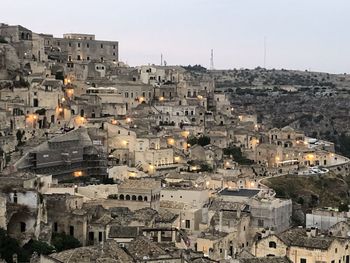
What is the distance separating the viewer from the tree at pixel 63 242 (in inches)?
1617

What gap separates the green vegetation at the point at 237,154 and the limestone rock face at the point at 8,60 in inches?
906

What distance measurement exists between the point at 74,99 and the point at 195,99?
685 inches

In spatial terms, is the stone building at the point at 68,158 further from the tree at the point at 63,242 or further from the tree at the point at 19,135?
the tree at the point at 63,242

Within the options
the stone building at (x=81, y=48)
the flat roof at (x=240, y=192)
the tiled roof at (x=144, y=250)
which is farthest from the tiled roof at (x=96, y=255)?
the stone building at (x=81, y=48)

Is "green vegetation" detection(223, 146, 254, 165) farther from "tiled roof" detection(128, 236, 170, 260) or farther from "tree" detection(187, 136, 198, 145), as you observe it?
"tiled roof" detection(128, 236, 170, 260)

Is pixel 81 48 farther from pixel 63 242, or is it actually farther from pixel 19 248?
pixel 19 248

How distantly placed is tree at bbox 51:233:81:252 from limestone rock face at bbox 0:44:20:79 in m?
32.0

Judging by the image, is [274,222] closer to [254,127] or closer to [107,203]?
[107,203]

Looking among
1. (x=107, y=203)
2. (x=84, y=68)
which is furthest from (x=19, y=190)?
(x=84, y=68)

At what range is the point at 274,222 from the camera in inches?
1982

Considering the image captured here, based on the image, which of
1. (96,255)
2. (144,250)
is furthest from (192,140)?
(96,255)

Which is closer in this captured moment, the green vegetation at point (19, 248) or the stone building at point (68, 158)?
the green vegetation at point (19, 248)

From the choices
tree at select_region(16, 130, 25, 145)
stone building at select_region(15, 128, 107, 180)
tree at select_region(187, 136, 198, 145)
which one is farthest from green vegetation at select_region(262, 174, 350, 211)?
tree at select_region(16, 130, 25, 145)

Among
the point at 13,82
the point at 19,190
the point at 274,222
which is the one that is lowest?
the point at 274,222
